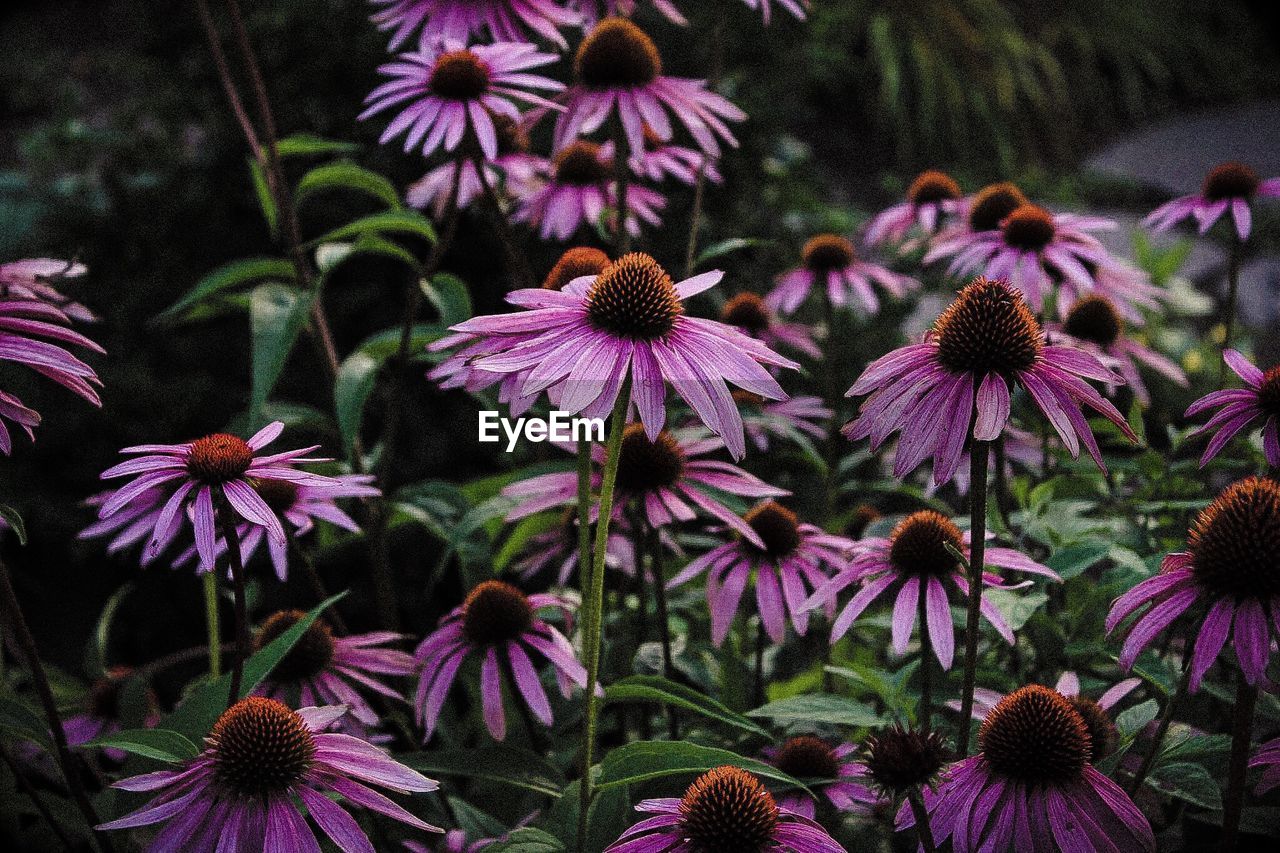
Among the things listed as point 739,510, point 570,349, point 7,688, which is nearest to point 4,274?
point 7,688

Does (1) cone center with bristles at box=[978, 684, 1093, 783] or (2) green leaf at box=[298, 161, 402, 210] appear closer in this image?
(1) cone center with bristles at box=[978, 684, 1093, 783]

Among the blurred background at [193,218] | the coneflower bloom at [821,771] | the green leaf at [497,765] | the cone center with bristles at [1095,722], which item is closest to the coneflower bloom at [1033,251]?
the blurred background at [193,218]

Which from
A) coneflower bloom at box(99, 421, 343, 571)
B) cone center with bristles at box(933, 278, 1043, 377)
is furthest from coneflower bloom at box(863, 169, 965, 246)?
coneflower bloom at box(99, 421, 343, 571)

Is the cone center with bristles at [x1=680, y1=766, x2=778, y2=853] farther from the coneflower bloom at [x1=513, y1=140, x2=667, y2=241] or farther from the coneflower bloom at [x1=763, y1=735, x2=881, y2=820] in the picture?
the coneflower bloom at [x1=513, y1=140, x2=667, y2=241]

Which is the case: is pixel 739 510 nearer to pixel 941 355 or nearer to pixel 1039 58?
pixel 941 355

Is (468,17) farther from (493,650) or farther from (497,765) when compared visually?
(497,765)

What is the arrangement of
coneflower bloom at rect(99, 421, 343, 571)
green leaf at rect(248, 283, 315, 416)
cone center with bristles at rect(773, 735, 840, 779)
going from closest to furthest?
coneflower bloom at rect(99, 421, 343, 571) < cone center with bristles at rect(773, 735, 840, 779) < green leaf at rect(248, 283, 315, 416)
